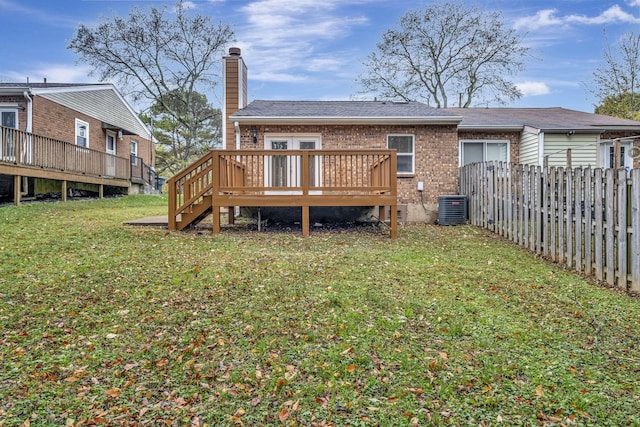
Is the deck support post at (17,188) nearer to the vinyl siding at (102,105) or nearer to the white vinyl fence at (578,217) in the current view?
the vinyl siding at (102,105)

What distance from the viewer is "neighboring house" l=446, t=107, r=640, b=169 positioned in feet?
41.5

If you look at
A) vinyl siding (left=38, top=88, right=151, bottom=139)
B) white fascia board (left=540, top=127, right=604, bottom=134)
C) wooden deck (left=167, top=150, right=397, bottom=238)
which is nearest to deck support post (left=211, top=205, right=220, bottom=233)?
wooden deck (left=167, top=150, right=397, bottom=238)

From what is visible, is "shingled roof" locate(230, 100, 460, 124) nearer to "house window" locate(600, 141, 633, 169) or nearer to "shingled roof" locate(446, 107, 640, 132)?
"shingled roof" locate(446, 107, 640, 132)

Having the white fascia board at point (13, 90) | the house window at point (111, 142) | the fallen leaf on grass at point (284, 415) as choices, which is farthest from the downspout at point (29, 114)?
the fallen leaf on grass at point (284, 415)

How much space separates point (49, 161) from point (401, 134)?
1116 cm

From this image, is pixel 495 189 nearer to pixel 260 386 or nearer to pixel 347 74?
pixel 260 386

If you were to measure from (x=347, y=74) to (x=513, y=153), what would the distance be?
50.8ft

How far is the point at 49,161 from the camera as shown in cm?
1322

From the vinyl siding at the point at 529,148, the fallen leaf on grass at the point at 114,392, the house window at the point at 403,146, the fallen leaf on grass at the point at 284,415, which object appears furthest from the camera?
the vinyl siding at the point at 529,148

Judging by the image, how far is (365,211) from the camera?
1034 cm

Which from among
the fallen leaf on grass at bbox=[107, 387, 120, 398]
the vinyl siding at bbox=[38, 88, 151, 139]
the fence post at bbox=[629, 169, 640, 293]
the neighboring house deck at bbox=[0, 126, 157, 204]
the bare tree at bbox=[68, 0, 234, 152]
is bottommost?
the fallen leaf on grass at bbox=[107, 387, 120, 398]

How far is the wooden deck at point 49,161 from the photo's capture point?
11.7 meters

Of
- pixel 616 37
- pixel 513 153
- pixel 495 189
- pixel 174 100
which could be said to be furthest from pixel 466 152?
pixel 174 100

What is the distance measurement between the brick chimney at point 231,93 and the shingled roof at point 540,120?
6.67 meters
